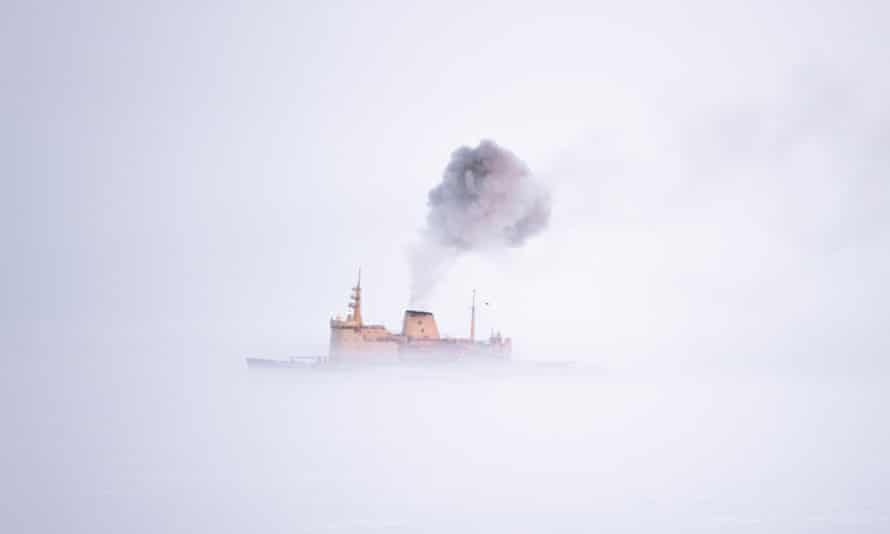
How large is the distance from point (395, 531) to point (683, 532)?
5.34 metres

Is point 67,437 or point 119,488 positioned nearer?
point 119,488

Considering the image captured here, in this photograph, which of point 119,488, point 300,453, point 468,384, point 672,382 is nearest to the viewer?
point 119,488

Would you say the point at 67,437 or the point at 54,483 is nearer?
the point at 54,483

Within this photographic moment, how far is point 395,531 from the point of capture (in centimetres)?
1504

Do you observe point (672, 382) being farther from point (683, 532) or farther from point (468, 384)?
point (683, 532)

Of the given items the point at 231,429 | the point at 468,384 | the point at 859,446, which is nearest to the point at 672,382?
the point at 468,384

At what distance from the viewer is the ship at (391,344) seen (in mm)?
59531

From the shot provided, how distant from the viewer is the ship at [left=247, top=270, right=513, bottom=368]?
59.5 meters

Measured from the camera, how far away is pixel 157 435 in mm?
25656

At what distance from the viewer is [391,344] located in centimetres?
6056

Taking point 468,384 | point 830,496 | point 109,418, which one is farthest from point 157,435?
point 468,384

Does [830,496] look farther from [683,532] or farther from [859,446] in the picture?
[859,446]

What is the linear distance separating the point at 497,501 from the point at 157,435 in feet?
41.6

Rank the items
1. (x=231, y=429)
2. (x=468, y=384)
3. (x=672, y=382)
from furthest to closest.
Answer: (x=672, y=382), (x=468, y=384), (x=231, y=429)
